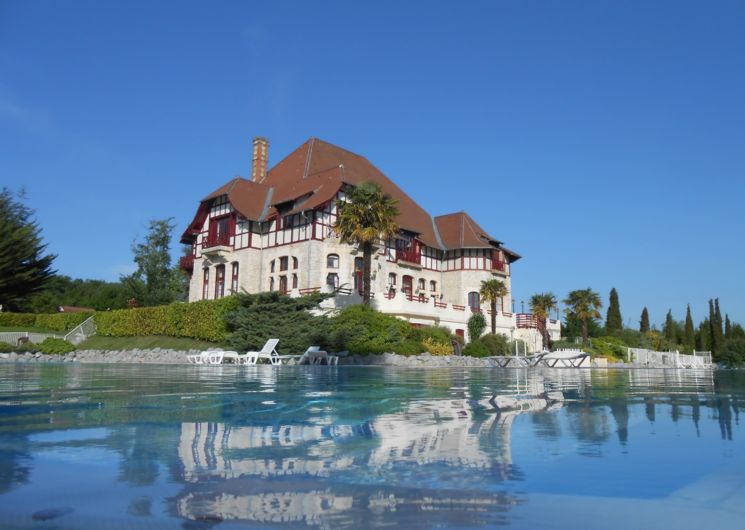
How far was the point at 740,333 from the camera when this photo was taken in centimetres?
7594

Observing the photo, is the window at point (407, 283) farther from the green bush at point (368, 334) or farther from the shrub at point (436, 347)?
the green bush at point (368, 334)

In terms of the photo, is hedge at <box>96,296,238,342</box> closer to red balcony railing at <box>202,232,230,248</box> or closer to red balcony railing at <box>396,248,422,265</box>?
red balcony railing at <box>202,232,230,248</box>

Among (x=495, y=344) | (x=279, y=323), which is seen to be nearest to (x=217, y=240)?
(x=279, y=323)

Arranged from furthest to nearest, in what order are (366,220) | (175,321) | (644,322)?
(644,322)
(175,321)
(366,220)

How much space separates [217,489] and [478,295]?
43.3 m

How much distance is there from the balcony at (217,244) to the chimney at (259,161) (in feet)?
24.9

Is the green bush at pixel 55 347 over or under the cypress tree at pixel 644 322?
under

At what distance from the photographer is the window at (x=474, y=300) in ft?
145

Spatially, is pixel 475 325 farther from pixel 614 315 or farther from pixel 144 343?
pixel 614 315

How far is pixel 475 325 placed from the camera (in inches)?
1545

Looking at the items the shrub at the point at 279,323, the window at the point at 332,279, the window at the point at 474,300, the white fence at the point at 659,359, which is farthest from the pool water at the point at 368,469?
the white fence at the point at 659,359

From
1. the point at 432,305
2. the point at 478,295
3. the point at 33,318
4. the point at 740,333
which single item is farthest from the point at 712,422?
the point at 740,333

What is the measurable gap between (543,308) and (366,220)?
2158cm

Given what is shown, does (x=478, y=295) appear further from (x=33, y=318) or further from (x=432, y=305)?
(x=33, y=318)
